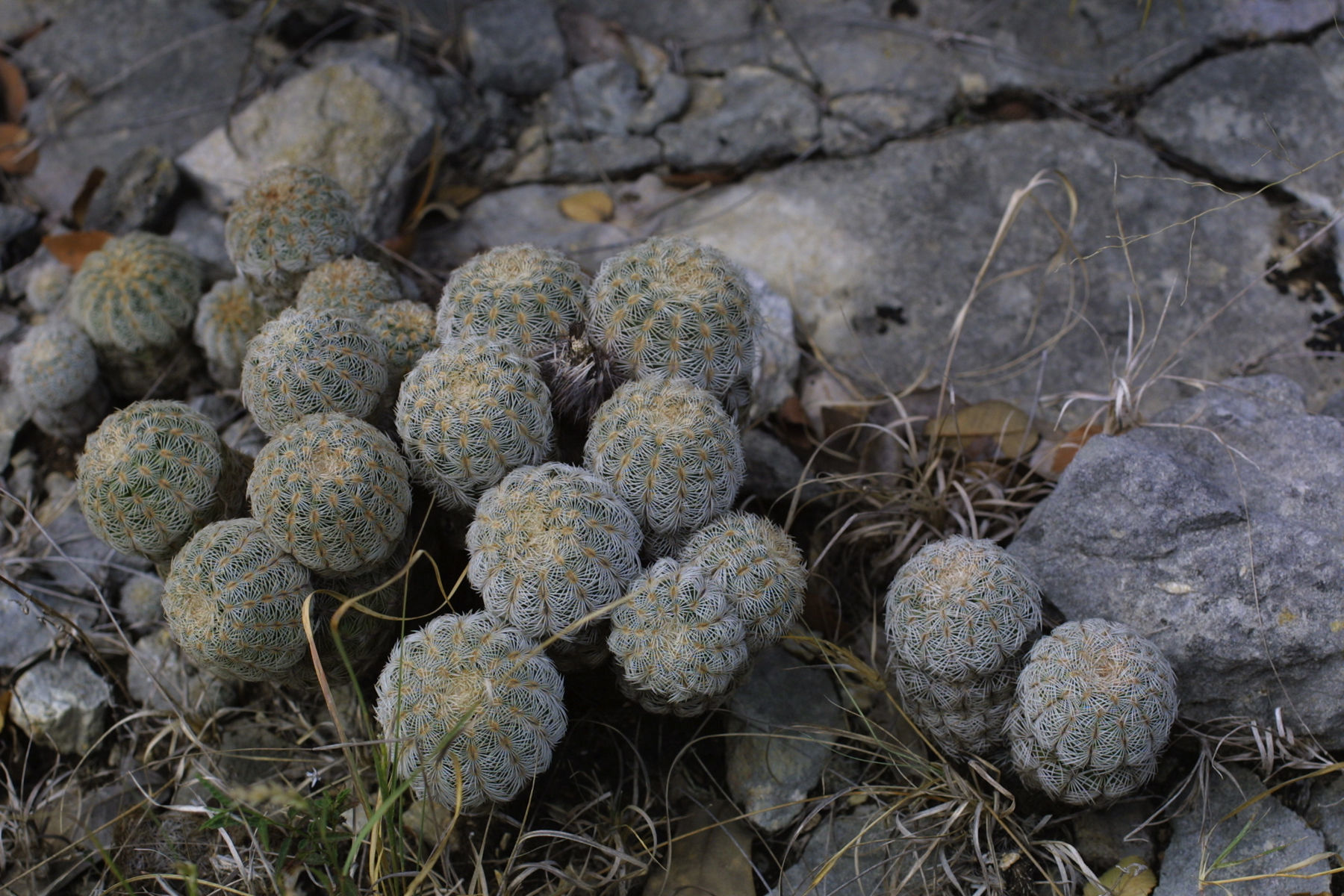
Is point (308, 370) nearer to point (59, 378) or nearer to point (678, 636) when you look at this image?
point (678, 636)

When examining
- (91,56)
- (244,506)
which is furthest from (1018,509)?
(91,56)

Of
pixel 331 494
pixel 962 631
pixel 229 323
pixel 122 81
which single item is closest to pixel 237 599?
pixel 331 494

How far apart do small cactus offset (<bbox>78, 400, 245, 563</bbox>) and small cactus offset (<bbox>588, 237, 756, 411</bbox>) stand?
1.05 m

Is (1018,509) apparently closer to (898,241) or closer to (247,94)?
(898,241)

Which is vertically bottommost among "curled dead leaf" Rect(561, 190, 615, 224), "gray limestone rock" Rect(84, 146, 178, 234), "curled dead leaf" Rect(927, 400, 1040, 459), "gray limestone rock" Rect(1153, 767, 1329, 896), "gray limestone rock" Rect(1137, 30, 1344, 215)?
"gray limestone rock" Rect(1153, 767, 1329, 896)

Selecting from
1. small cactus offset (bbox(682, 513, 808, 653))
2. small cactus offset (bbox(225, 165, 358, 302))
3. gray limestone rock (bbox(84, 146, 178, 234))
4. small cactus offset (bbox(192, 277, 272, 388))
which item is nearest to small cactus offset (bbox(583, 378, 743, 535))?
small cactus offset (bbox(682, 513, 808, 653))

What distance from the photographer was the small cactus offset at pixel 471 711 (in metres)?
2.32

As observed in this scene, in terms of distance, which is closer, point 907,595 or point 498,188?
point 907,595

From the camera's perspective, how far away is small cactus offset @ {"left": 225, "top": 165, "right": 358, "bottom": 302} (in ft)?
10.6

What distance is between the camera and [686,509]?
2.61m

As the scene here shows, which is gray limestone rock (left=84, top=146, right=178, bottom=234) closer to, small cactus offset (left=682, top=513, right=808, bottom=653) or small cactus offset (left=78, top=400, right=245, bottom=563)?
small cactus offset (left=78, top=400, right=245, bottom=563)

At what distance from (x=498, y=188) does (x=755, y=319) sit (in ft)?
6.45

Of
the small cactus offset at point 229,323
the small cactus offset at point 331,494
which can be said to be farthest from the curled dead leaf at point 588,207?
the small cactus offset at point 331,494

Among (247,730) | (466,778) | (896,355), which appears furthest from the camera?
(896,355)
